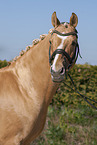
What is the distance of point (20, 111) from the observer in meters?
3.29

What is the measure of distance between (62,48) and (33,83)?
829 mm

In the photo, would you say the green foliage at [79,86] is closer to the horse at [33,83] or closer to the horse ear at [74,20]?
the horse at [33,83]

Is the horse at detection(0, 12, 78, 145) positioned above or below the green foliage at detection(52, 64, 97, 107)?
above

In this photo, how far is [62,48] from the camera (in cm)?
305

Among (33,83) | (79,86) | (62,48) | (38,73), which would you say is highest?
(62,48)

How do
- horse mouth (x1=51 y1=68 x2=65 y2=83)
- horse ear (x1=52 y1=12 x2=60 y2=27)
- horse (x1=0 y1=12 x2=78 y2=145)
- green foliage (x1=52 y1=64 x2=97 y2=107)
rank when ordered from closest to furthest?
horse mouth (x1=51 y1=68 x2=65 y2=83) < horse (x1=0 y1=12 x2=78 y2=145) < horse ear (x1=52 y1=12 x2=60 y2=27) < green foliage (x1=52 y1=64 x2=97 y2=107)

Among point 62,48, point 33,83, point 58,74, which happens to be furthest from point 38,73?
point 62,48

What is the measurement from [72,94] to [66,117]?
1372 millimetres

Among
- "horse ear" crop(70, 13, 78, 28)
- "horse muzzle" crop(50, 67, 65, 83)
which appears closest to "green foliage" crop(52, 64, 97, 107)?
"horse ear" crop(70, 13, 78, 28)

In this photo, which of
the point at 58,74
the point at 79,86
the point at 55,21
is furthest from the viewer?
the point at 79,86

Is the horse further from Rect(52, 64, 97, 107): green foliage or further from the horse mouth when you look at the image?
Rect(52, 64, 97, 107): green foliage

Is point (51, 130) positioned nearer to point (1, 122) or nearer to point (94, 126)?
point (94, 126)

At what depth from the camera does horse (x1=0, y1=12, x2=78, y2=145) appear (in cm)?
314

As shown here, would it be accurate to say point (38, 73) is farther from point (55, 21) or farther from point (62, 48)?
point (55, 21)
